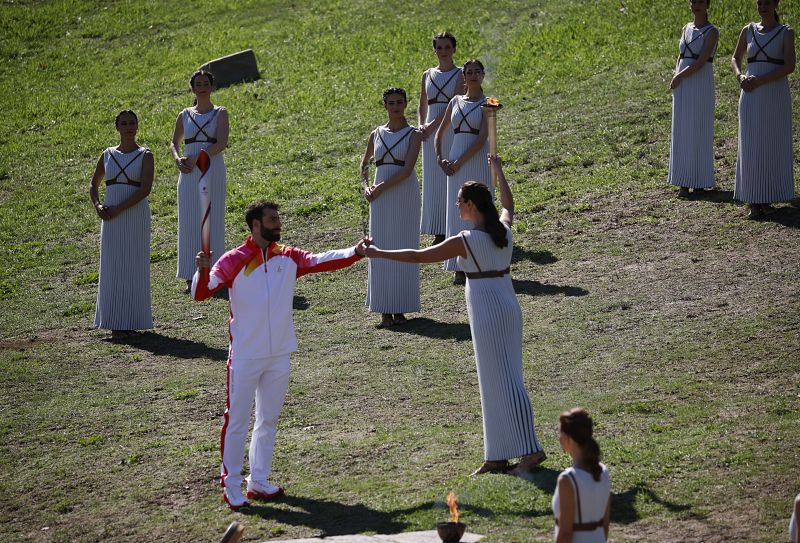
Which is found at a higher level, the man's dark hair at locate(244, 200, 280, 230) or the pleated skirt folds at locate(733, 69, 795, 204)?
the pleated skirt folds at locate(733, 69, 795, 204)

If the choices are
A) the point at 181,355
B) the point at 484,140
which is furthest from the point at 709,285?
the point at 181,355

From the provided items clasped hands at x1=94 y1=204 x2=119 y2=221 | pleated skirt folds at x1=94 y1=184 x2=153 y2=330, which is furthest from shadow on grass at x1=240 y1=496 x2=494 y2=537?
clasped hands at x1=94 y1=204 x2=119 y2=221

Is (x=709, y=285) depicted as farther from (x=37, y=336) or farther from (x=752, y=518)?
(x=37, y=336)

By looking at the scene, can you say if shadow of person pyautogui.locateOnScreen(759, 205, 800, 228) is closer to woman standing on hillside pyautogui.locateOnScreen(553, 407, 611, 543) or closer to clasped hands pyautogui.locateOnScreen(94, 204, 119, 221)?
clasped hands pyautogui.locateOnScreen(94, 204, 119, 221)

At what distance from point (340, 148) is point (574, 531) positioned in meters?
15.5

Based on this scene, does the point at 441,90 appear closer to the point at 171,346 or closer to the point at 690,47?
the point at 690,47

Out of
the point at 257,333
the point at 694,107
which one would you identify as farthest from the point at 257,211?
the point at 694,107

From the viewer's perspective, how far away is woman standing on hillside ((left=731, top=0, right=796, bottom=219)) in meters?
14.6

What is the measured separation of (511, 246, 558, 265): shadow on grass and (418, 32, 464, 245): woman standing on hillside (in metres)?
1.07

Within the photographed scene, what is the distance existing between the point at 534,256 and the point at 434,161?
1815 millimetres

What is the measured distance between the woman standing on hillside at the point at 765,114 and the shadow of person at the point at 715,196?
0.87m

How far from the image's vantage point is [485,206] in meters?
9.00

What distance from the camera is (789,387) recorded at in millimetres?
10398

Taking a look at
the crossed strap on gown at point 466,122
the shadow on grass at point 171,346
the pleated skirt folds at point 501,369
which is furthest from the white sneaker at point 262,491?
the crossed strap on gown at point 466,122
